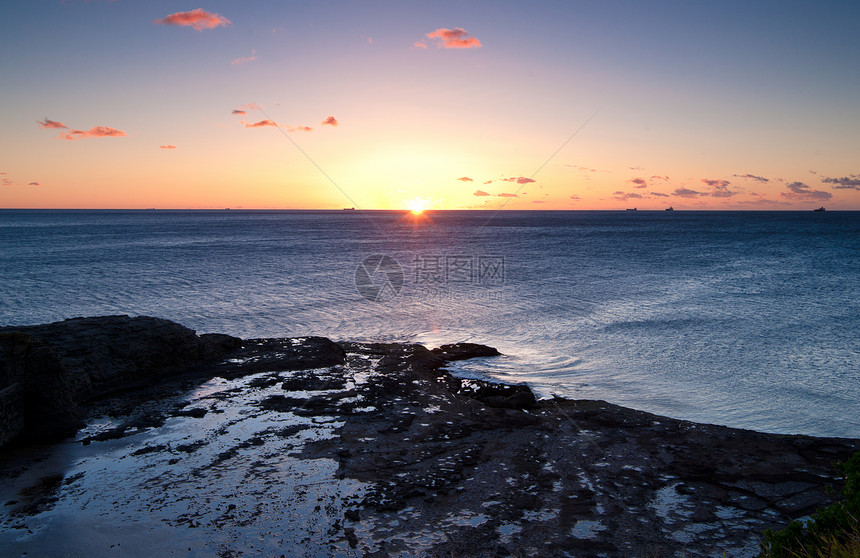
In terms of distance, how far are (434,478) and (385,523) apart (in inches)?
62.3

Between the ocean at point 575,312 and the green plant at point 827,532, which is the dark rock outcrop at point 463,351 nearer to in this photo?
the ocean at point 575,312

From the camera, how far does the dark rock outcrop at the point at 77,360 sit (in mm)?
11016

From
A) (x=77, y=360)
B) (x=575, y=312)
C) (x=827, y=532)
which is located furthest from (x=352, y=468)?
(x=575, y=312)

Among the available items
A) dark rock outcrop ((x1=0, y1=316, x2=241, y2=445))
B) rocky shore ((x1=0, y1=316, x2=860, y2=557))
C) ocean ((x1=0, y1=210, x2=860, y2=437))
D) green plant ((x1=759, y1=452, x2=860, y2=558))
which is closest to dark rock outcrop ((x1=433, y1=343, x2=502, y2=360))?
ocean ((x1=0, y1=210, x2=860, y2=437))

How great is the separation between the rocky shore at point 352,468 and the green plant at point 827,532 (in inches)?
73.6

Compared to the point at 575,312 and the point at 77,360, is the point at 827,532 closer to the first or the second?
the point at 77,360

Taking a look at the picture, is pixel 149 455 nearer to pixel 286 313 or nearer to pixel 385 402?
pixel 385 402

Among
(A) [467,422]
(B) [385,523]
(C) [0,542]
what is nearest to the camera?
(C) [0,542]

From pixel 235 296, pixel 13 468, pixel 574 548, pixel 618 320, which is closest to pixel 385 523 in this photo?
pixel 574 548

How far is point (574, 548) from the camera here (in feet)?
23.7

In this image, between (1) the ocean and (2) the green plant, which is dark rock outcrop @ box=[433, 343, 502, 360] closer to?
(1) the ocean

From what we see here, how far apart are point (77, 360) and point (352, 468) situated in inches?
359

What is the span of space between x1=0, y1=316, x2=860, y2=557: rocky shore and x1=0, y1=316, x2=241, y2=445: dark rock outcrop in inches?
1.7

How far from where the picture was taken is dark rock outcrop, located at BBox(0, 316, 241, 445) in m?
11.0
